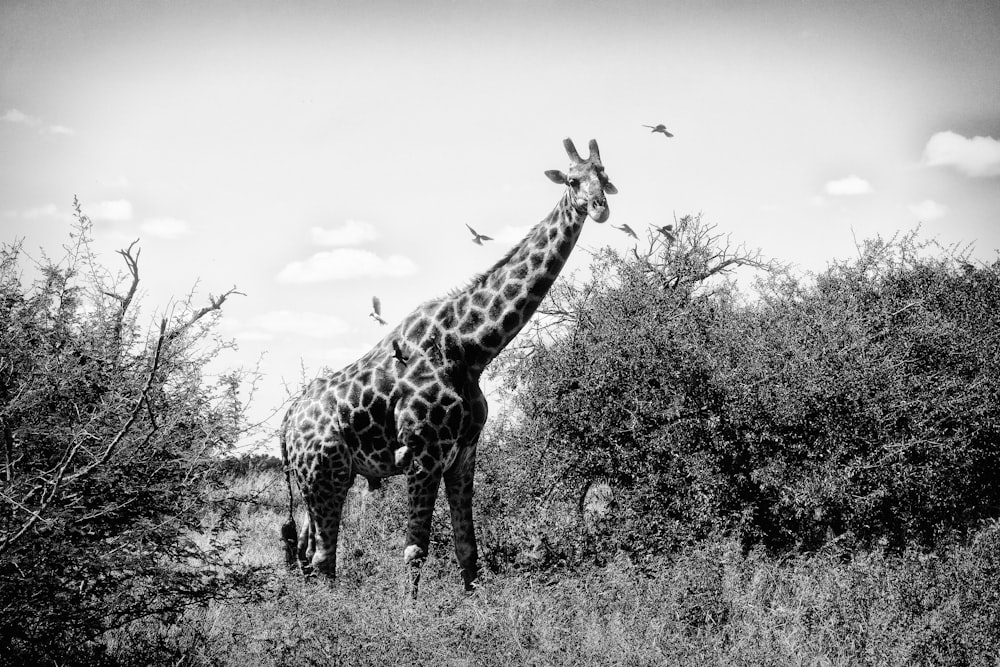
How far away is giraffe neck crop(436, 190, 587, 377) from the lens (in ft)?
26.5

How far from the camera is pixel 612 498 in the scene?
9.93 meters

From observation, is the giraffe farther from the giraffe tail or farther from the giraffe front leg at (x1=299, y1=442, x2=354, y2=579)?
the giraffe tail

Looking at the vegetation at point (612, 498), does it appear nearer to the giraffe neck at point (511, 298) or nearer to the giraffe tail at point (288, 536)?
the giraffe tail at point (288, 536)

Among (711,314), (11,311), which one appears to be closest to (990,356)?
(711,314)

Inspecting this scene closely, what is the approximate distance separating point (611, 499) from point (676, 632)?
3.67 meters

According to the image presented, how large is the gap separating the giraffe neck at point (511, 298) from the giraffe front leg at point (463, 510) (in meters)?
0.91

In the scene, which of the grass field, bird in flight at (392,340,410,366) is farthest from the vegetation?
bird in flight at (392,340,410,366)

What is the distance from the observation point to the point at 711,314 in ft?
35.2

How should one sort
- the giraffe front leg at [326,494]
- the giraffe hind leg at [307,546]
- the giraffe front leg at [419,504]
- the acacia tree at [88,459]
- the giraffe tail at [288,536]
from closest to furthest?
the acacia tree at [88,459] < the giraffe front leg at [419,504] < the giraffe front leg at [326,494] < the giraffe hind leg at [307,546] < the giraffe tail at [288,536]

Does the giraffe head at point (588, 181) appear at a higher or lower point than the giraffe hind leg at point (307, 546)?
higher

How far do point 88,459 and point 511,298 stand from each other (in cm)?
399

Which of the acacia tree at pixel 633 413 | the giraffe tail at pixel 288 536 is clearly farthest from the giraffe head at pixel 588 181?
the giraffe tail at pixel 288 536

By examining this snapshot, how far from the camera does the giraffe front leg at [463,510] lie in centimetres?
810

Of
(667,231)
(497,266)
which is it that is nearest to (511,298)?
(497,266)
